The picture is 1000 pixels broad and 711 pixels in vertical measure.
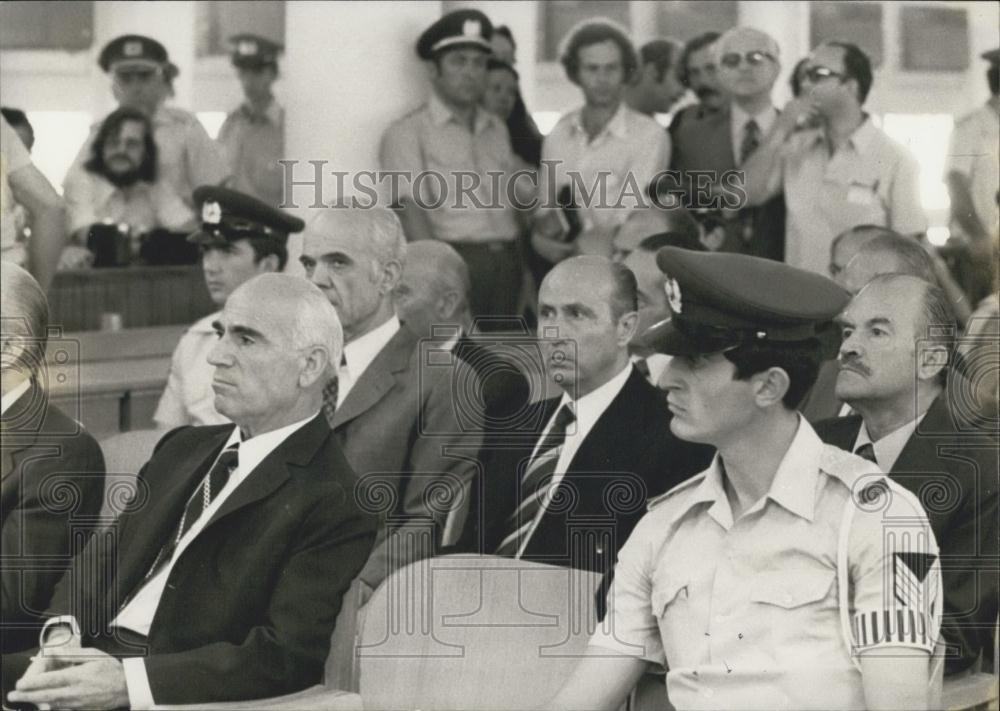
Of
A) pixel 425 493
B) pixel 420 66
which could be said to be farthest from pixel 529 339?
pixel 420 66

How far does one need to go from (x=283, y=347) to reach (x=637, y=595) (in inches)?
36.7

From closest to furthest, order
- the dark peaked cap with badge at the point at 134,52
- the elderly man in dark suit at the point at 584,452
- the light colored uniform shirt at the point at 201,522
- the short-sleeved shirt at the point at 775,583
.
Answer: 1. the short-sleeved shirt at the point at 775,583
2. the light colored uniform shirt at the point at 201,522
3. the elderly man in dark suit at the point at 584,452
4. the dark peaked cap with badge at the point at 134,52

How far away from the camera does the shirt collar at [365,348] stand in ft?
13.1

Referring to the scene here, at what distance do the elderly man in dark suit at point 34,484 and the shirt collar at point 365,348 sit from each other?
2.04 feet

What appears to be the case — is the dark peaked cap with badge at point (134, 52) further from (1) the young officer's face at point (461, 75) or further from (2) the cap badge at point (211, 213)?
(1) the young officer's face at point (461, 75)

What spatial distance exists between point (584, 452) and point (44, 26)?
172cm

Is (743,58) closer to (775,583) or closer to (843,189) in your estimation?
(843,189)

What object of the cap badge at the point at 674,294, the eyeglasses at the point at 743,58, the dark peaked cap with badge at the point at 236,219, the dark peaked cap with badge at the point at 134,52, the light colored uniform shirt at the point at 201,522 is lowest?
the light colored uniform shirt at the point at 201,522

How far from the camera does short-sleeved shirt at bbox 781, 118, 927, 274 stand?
13.6ft

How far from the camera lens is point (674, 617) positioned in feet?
11.1

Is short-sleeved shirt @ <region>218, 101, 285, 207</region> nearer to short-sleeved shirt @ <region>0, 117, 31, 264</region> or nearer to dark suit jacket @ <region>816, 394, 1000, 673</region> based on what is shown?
short-sleeved shirt @ <region>0, 117, 31, 264</region>

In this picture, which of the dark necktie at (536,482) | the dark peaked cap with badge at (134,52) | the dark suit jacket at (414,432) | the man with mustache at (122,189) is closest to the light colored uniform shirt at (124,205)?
the man with mustache at (122,189)

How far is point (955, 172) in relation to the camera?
4137 mm

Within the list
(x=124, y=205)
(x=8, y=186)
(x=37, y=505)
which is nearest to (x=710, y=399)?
(x=37, y=505)
